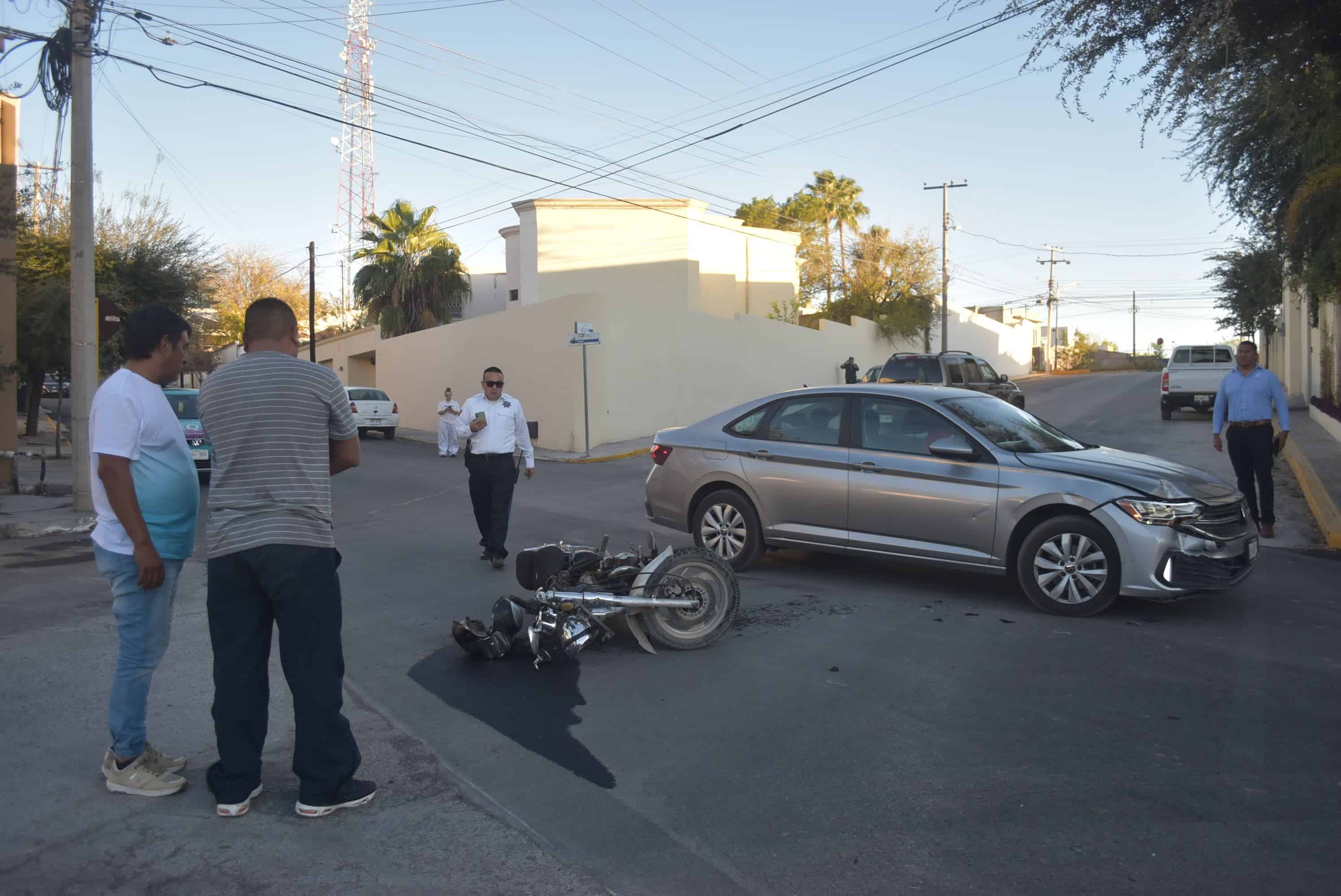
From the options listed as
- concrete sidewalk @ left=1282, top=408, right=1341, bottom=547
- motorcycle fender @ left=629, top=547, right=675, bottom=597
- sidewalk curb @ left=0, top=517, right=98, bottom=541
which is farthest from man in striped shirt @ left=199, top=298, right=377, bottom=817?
concrete sidewalk @ left=1282, top=408, right=1341, bottom=547

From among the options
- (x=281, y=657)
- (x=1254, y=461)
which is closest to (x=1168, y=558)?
(x=1254, y=461)

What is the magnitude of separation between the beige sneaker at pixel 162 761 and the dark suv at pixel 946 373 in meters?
19.0

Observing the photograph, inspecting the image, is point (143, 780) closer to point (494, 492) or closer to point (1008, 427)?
point (494, 492)

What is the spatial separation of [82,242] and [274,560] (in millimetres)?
11459

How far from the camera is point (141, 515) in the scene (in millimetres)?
3998

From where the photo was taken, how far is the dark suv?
22.4 metres

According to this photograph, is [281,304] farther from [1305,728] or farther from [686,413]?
[686,413]

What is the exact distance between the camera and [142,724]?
4.27 meters

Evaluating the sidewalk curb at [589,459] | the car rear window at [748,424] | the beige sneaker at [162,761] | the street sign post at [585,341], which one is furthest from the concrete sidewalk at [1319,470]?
the street sign post at [585,341]

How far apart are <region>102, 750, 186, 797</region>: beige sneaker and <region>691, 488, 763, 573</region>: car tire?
4.95 m

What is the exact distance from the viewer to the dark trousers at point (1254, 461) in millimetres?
10141

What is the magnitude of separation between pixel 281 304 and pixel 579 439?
66.5 feet

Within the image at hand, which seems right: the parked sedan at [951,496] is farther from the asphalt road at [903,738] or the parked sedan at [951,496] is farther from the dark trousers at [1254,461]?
the dark trousers at [1254,461]

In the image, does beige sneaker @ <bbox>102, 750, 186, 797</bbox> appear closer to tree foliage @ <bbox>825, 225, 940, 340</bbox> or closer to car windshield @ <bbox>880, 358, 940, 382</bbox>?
car windshield @ <bbox>880, 358, 940, 382</bbox>
